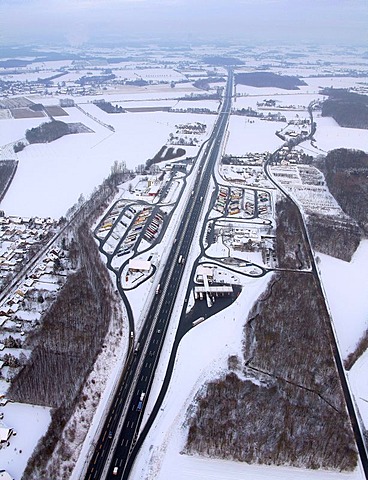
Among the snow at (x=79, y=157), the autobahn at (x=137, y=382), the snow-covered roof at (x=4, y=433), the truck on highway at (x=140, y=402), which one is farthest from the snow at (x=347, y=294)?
the snow at (x=79, y=157)

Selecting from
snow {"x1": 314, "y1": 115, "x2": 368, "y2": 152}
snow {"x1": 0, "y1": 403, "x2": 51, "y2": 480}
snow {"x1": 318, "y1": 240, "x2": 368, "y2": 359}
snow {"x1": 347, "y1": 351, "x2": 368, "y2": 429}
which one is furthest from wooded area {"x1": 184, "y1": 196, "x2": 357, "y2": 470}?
snow {"x1": 314, "y1": 115, "x2": 368, "y2": 152}

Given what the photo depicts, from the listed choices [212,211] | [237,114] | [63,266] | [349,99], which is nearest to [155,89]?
[237,114]

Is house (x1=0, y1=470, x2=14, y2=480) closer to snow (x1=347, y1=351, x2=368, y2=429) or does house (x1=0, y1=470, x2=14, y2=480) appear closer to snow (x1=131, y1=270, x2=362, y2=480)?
snow (x1=131, y1=270, x2=362, y2=480)

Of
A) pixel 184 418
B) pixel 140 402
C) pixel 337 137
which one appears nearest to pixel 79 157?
pixel 337 137

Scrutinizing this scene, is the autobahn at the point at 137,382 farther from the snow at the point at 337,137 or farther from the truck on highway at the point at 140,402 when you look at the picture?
the snow at the point at 337,137

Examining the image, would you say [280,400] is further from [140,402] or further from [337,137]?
[337,137]
